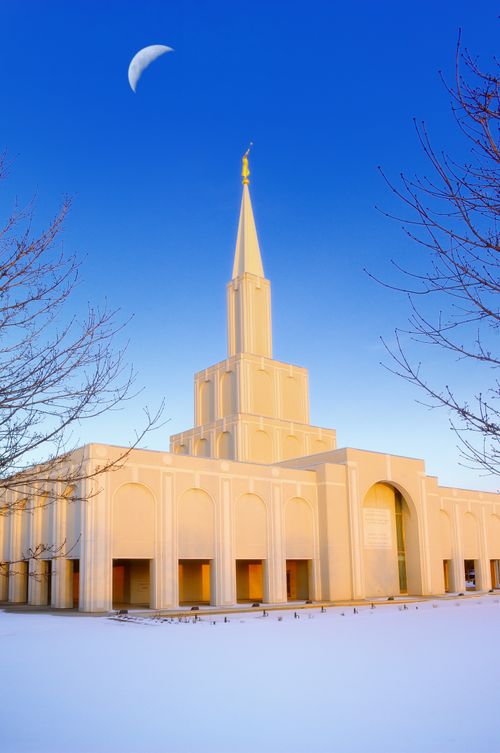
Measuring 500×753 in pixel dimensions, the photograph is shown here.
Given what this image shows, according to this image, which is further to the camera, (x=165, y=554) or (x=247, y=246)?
(x=247, y=246)

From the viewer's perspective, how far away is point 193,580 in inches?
1603

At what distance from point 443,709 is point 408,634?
9919 millimetres

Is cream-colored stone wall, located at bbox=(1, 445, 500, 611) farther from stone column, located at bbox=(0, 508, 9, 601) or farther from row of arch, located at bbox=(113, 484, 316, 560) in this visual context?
stone column, located at bbox=(0, 508, 9, 601)

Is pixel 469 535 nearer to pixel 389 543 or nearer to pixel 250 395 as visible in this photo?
pixel 389 543

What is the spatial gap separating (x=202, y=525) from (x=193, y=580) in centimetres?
743

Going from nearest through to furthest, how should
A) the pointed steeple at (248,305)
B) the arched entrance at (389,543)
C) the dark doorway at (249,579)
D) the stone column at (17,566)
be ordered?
the stone column at (17,566), the arched entrance at (389,543), the dark doorway at (249,579), the pointed steeple at (248,305)

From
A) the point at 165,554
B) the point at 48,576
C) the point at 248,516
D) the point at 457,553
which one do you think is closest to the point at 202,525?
the point at 165,554

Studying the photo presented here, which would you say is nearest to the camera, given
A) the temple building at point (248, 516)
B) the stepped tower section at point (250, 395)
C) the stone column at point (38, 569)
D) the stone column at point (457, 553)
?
the temple building at point (248, 516)

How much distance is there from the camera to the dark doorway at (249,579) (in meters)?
44.1

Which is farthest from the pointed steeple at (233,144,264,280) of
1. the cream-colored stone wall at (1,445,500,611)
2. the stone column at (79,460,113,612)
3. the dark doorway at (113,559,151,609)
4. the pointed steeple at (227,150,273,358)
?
the stone column at (79,460,113,612)

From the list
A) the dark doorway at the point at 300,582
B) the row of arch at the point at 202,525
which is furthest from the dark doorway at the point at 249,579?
the row of arch at the point at 202,525

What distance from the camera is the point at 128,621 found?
81.6 ft

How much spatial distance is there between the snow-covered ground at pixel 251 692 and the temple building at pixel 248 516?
11.9m

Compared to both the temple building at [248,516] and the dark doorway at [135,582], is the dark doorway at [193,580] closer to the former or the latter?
the temple building at [248,516]
